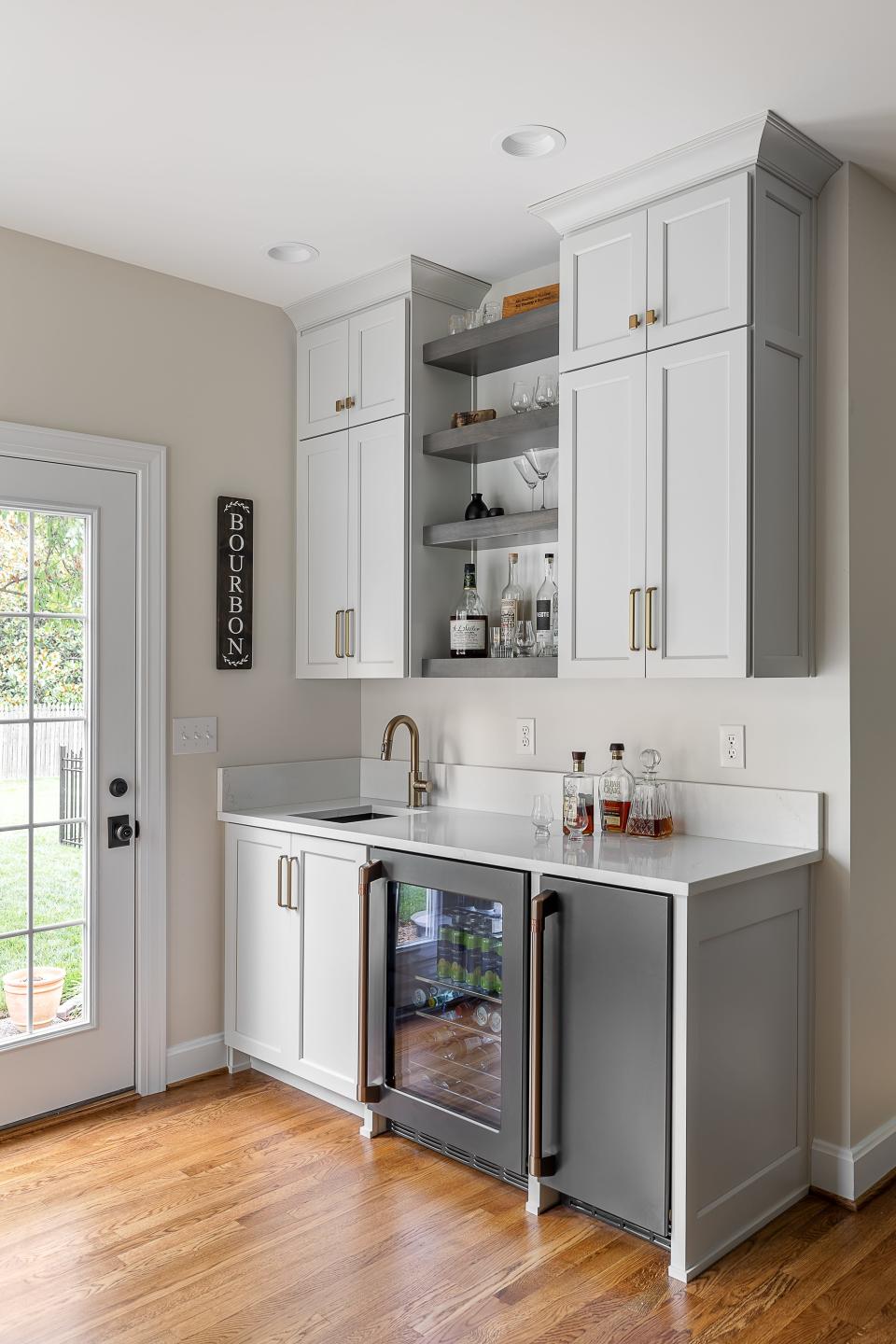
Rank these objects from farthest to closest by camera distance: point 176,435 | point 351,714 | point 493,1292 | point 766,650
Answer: point 351,714
point 176,435
point 766,650
point 493,1292

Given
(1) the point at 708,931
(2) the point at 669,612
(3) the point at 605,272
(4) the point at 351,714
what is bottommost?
(1) the point at 708,931

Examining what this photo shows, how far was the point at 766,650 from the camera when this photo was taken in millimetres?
2561

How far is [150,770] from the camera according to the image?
3350 millimetres

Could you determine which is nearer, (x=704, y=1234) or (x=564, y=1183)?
(x=704, y=1234)

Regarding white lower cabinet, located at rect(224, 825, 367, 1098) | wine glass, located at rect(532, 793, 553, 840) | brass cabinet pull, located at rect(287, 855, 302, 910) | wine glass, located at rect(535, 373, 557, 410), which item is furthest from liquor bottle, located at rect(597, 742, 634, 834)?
wine glass, located at rect(535, 373, 557, 410)

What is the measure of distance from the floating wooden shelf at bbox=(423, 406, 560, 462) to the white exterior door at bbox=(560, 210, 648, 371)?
0.20m

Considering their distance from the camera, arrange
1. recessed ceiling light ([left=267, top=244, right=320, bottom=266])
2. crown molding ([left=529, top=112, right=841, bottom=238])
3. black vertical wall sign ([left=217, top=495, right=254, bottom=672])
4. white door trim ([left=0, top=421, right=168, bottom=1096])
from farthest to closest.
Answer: black vertical wall sign ([left=217, top=495, right=254, bottom=672])
white door trim ([left=0, top=421, right=168, bottom=1096])
recessed ceiling light ([left=267, top=244, right=320, bottom=266])
crown molding ([left=529, top=112, right=841, bottom=238])

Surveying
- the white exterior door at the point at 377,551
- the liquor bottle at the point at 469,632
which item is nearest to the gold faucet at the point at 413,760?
the white exterior door at the point at 377,551

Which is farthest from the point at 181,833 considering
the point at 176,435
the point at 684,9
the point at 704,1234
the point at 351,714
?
the point at 684,9

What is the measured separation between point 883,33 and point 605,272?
34.3 inches

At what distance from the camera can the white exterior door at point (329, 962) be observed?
3.05m

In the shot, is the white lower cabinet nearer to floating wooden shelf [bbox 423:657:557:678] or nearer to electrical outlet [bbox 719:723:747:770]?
floating wooden shelf [bbox 423:657:557:678]

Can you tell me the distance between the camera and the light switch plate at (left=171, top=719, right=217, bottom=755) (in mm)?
3424

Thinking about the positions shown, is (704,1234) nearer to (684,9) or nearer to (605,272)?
(605,272)
